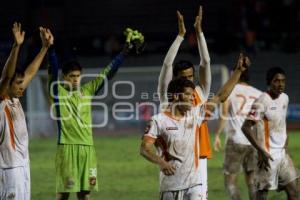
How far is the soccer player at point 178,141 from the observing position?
7930 mm

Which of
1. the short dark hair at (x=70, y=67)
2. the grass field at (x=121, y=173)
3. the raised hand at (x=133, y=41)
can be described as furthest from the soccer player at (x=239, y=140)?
the short dark hair at (x=70, y=67)

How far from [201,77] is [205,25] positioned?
2187 centimetres

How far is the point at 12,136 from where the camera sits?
8594mm

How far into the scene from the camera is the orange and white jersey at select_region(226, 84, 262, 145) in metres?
11.9

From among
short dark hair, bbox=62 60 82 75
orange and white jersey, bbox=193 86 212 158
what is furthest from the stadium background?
orange and white jersey, bbox=193 86 212 158

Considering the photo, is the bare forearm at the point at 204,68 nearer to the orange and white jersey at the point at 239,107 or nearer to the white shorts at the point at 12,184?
the white shorts at the point at 12,184

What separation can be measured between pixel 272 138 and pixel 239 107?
1781 millimetres

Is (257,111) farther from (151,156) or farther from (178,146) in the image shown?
(151,156)

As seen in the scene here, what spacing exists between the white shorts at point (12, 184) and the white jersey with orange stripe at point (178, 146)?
1455 mm

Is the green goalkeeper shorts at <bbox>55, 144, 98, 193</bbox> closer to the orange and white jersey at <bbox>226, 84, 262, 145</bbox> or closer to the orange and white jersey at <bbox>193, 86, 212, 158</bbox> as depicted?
the orange and white jersey at <bbox>193, 86, 212, 158</bbox>

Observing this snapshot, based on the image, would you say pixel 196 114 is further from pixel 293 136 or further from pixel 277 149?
pixel 293 136

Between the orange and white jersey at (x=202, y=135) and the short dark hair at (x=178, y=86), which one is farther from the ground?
the short dark hair at (x=178, y=86)

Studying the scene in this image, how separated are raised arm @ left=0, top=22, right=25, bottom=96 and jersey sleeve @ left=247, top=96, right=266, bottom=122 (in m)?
3.08

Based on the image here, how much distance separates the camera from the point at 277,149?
10227 millimetres
